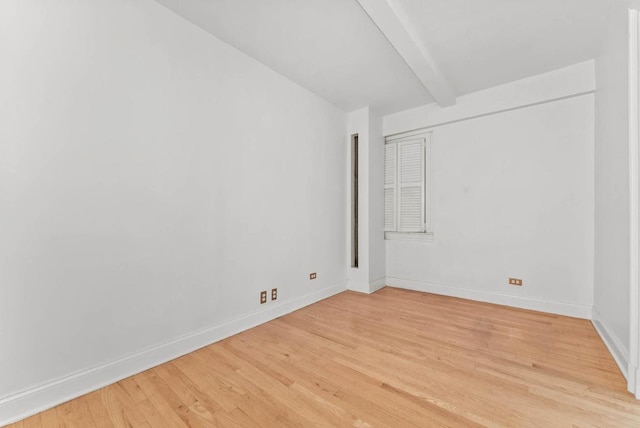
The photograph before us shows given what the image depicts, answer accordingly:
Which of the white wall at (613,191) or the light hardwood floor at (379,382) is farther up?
the white wall at (613,191)

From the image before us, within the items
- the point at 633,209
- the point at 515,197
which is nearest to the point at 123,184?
the point at 633,209

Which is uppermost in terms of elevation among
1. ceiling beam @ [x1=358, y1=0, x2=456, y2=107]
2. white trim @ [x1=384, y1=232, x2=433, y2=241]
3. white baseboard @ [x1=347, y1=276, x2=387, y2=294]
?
ceiling beam @ [x1=358, y1=0, x2=456, y2=107]

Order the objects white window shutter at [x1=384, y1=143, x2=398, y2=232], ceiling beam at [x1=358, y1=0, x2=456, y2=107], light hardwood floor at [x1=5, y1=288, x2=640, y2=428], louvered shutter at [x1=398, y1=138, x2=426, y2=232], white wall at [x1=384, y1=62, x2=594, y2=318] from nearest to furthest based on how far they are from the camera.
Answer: light hardwood floor at [x1=5, y1=288, x2=640, y2=428], ceiling beam at [x1=358, y1=0, x2=456, y2=107], white wall at [x1=384, y1=62, x2=594, y2=318], louvered shutter at [x1=398, y1=138, x2=426, y2=232], white window shutter at [x1=384, y1=143, x2=398, y2=232]

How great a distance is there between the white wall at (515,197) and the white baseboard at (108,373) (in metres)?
2.65

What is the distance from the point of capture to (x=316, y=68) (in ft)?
9.95

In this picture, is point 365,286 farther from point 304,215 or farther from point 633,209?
point 633,209

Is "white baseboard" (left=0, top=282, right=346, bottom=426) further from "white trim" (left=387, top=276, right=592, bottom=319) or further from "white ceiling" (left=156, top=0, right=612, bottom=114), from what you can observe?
"white ceiling" (left=156, top=0, right=612, bottom=114)

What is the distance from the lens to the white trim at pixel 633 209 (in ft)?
5.48

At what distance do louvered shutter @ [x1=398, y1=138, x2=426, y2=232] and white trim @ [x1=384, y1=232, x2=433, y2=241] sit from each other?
0.06m

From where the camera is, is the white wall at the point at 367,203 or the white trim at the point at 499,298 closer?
the white trim at the point at 499,298

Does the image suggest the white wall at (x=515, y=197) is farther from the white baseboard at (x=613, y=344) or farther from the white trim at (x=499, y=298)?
the white baseboard at (x=613, y=344)

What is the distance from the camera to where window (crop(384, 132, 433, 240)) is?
13.4 ft

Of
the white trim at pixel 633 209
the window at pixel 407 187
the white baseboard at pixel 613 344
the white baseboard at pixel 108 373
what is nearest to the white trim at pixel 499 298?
the white baseboard at pixel 613 344

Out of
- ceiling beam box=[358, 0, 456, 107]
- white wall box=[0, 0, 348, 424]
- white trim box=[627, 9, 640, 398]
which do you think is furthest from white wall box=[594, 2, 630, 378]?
white wall box=[0, 0, 348, 424]
